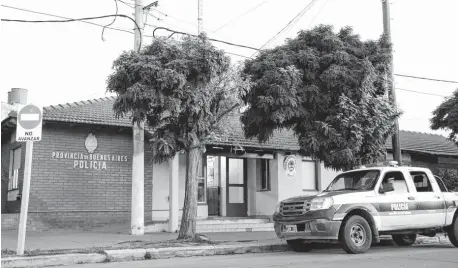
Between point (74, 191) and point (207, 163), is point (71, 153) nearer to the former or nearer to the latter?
point (74, 191)

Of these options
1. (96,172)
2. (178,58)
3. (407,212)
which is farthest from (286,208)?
(96,172)

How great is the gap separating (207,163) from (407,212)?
351 inches

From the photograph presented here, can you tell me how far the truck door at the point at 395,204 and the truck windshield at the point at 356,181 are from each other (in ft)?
0.66

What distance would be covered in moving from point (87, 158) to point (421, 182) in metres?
9.68

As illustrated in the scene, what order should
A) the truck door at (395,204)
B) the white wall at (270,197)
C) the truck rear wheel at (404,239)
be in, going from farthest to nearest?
the white wall at (270,197)
the truck rear wheel at (404,239)
the truck door at (395,204)

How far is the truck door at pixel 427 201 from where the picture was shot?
11820mm

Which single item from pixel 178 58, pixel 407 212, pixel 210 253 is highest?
pixel 178 58

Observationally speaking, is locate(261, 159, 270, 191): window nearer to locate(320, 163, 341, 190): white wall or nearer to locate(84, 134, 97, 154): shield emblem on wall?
locate(320, 163, 341, 190): white wall

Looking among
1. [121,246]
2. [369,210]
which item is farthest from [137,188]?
[369,210]

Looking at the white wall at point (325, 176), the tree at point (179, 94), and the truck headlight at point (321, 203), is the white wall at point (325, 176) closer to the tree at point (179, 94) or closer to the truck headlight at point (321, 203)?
the tree at point (179, 94)

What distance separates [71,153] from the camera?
52.6 ft

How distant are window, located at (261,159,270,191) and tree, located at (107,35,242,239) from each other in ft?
24.4

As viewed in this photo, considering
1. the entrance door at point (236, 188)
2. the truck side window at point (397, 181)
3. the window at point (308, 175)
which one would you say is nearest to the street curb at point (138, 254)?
the truck side window at point (397, 181)

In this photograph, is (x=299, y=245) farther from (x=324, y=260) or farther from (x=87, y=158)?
(x=87, y=158)
